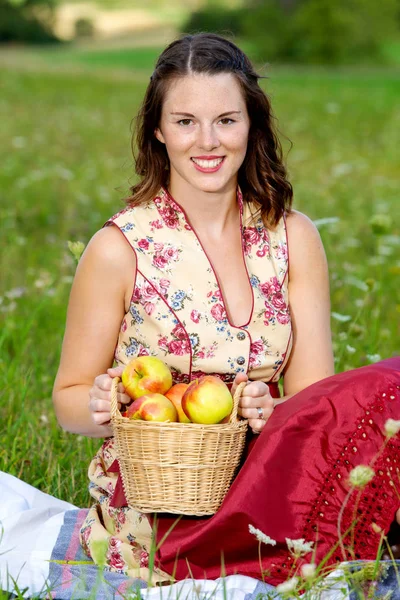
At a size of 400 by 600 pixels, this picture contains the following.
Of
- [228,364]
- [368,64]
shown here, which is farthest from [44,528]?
[368,64]

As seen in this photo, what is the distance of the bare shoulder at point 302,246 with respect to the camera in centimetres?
262

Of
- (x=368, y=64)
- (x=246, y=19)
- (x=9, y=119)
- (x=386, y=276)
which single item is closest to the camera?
(x=386, y=276)

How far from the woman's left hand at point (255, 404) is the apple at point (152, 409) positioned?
0.55 feet

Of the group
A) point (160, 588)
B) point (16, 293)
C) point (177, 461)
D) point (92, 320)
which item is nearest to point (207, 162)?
point (92, 320)

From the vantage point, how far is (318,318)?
2.64 metres

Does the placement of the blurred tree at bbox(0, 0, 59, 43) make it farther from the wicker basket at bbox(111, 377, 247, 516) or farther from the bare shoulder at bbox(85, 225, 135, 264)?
the wicker basket at bbox(111, 377, 247, 516)

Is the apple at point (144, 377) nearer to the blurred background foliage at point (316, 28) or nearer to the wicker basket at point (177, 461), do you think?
the wicker basket at point (177, 461)

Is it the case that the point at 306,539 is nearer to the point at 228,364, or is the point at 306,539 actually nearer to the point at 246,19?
the point at 228,364

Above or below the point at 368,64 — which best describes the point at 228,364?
below

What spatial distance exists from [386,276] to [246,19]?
104 feet

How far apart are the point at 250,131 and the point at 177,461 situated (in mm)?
989

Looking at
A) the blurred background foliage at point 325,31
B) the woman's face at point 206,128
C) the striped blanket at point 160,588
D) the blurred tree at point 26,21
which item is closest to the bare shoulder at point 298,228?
the woman's face at point 206,128

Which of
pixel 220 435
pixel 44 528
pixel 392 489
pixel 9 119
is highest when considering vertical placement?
pixel 9 119

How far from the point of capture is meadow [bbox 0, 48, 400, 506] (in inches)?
125
